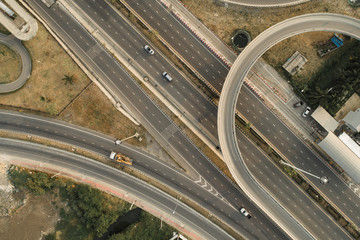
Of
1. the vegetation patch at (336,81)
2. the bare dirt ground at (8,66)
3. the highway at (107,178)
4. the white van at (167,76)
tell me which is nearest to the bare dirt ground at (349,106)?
the vegetation patch at (336,81)

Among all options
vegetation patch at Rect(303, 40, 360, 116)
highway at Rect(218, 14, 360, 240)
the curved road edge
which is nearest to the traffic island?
highway at Rect(218, 14, 360, 240)

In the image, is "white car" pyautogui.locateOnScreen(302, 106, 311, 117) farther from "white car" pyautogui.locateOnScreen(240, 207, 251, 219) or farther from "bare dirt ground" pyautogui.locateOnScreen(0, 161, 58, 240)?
"bare dirt ground" pyautogui.locateOnScreen(0, 161, 58, 240)

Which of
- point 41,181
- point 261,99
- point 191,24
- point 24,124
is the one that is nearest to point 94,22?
point 191,24

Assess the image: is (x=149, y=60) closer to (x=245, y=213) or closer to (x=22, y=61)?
(x=22, y=61)

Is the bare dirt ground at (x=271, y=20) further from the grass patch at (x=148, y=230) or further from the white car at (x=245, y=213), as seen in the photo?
the grass patch at (x=148, y=230)

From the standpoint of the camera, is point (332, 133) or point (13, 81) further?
point (13, 81)

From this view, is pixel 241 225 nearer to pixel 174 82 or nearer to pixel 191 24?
pixel 174 82
